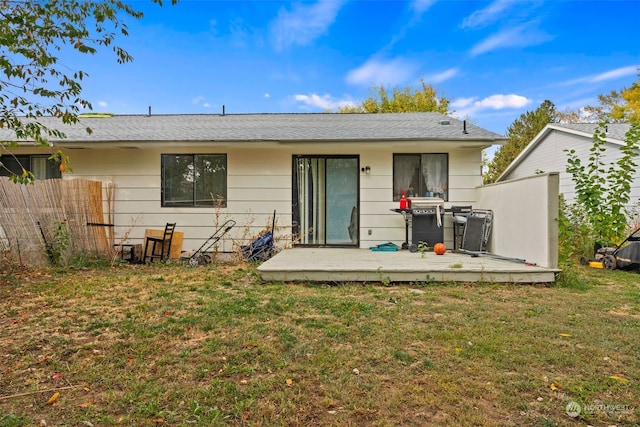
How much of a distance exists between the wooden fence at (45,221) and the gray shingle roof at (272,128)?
1.15 meters

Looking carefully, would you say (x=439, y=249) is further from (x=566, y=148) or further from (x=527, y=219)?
(x=566, y=148)

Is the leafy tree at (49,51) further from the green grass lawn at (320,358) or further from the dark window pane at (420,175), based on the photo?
the dark window pane at (420,175)

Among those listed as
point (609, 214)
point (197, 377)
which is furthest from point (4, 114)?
point (609, 214)

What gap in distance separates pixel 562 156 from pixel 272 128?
34.8 feet

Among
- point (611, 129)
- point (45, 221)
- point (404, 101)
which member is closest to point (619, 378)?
point (45, 221)

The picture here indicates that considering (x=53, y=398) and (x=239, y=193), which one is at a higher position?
(x=239, y=193)

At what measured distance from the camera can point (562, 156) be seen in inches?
494

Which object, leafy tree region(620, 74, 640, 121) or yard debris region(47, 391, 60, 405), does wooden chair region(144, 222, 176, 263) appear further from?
leafy tree region(620, 74, 640, 121)

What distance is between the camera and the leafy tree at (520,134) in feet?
66.1

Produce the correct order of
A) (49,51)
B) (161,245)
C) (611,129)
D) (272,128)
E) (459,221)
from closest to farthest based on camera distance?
1. (49,51)
2. (459,221)
3. (161,245)
4. (272,128)
5. (611,129)

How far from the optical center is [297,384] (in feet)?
7.11

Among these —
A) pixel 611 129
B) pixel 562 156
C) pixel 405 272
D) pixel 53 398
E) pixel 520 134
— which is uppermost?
pixel 520 134

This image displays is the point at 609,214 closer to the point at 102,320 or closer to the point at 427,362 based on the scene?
the point at 427,362

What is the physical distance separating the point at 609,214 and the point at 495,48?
9.91 meters
